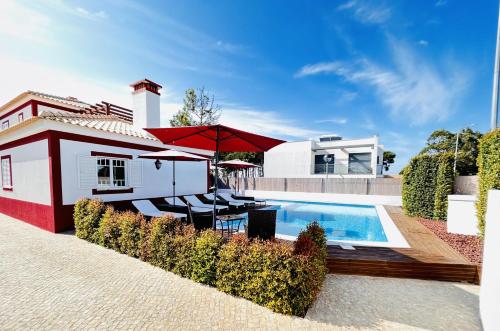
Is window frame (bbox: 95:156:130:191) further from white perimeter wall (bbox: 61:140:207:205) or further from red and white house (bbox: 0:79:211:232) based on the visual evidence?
white perimeter wall (bbox: 61:140:207:205)

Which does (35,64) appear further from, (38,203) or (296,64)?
(296,64)

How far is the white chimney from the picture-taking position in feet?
37.2

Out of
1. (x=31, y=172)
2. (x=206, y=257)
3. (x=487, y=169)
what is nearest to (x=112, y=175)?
(x=31, y=172)

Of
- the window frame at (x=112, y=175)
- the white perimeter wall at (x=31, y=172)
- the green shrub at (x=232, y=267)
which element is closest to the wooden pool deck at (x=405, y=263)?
the green shrub at (x=232, y=267)

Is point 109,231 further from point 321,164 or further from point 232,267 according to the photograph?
point 321,164

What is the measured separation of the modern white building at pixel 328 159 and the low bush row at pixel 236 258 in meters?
24.7

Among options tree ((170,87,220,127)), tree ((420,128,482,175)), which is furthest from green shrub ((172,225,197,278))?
tree ((420,128,482,175))

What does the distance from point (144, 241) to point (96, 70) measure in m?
8.33

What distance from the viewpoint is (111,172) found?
9.11 m

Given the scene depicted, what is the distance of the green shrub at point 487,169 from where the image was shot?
5.83 m

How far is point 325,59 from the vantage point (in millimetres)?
15203

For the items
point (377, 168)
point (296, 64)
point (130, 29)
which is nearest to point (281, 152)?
point (377, 168)

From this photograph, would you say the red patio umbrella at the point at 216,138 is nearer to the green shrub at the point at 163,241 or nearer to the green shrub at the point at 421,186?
the green shrub at the point at 163,241

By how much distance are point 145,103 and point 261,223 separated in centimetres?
965
